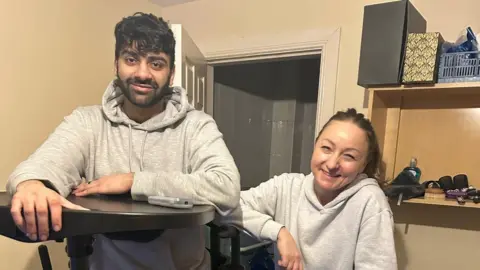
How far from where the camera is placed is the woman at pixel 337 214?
109cm

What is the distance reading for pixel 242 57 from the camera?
229 centimetres

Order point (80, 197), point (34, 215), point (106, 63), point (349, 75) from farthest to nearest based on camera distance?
point (106, 63)
point (349, 75)
point (80, 197)
point (34, 215)

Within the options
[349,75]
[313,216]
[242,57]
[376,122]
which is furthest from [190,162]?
[242,57]

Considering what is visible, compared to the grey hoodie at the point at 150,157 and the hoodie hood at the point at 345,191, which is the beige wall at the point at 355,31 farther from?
the grey hoodie at the point at 150,157

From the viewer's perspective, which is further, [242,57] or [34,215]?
[242,57]

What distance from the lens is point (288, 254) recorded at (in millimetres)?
1091

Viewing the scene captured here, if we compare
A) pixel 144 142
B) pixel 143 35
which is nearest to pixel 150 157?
Answer: pixel 144 142

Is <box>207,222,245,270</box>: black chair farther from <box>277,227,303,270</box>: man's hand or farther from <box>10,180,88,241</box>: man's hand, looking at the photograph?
<box>10,180,88,241</box>: man's hand

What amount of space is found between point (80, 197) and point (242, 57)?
160 centimetres

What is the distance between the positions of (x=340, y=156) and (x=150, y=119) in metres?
0.58

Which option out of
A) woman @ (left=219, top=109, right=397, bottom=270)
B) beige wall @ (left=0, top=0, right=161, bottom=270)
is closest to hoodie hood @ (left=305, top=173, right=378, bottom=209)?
woman @ (left=219, top=109, right=397, bottom=270)

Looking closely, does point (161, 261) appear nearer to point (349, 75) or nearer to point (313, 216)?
point (313, 216)

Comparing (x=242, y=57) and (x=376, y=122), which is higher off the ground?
(x=242, y=57)

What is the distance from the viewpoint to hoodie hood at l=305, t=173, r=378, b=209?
1159 millimetres
